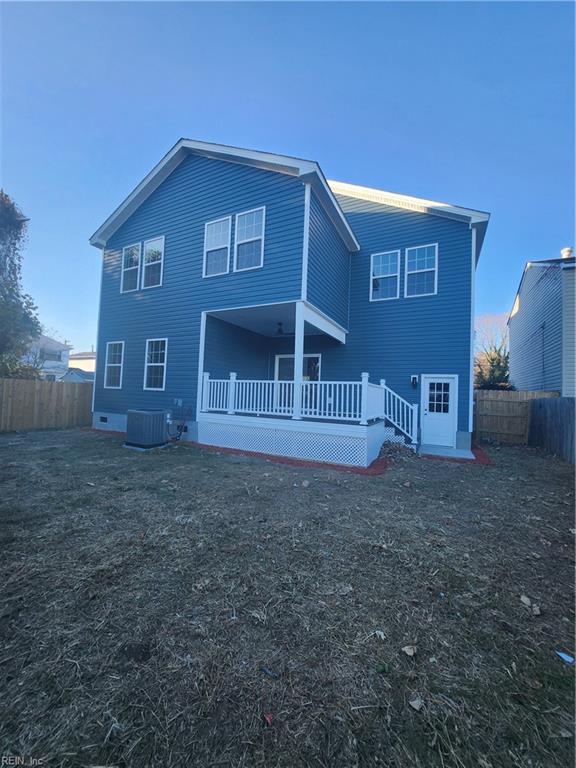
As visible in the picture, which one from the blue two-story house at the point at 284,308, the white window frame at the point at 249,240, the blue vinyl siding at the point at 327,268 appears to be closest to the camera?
the blue two-story house at the point at 284,308

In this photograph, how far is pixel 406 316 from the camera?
10742 mm

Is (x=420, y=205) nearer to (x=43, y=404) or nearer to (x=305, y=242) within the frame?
(x=305, y=242)

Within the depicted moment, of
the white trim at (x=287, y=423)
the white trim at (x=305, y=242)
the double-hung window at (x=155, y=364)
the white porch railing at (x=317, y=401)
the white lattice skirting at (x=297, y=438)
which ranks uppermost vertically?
the white trim at (x=305, y=242)

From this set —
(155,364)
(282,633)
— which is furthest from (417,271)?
(282,633)

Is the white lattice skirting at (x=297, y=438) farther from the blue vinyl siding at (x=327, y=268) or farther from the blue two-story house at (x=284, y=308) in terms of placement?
Answer: the blue vinyl siding at (x=327, y=268)

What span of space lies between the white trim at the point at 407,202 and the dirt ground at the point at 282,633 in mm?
8831

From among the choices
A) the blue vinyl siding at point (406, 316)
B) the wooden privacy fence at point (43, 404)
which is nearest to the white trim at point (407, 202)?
the blue vinyl siding at point (406, 316)

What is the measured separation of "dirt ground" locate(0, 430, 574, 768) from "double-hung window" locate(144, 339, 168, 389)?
6.51 metres

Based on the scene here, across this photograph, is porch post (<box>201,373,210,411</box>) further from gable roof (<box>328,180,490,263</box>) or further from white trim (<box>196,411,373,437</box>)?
gable roof (<box>328,180,490,263</box>)

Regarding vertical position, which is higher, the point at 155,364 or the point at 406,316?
the point at 406,316

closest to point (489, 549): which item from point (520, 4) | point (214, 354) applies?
point (214, 354)

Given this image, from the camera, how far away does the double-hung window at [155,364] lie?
1072 cm

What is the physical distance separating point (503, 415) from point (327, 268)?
30.3 ft

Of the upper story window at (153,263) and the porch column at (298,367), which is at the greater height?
the upper story window at (153,263)
